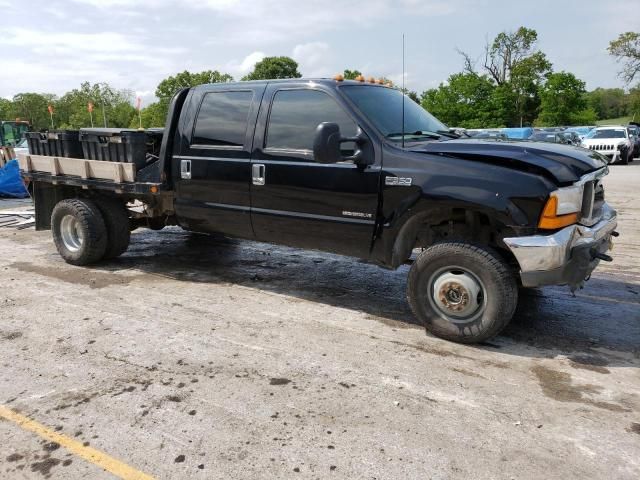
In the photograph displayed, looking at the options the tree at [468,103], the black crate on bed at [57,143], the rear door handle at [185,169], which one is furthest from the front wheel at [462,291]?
the tree at [468,103]

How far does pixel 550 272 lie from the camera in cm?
369

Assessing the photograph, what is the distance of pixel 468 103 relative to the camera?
1779 inches

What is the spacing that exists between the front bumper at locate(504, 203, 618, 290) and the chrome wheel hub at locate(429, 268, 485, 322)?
0.36 meters

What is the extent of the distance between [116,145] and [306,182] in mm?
→ 2551

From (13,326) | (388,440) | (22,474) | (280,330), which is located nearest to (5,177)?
(13,326)

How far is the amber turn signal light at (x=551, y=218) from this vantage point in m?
3.62

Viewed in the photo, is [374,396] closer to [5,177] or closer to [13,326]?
[13,326]

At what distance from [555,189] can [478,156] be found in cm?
58

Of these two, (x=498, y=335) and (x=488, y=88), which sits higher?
(x=488, y=88)

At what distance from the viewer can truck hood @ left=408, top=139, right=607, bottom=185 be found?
3.69m

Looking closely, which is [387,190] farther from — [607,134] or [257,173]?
[607,134]

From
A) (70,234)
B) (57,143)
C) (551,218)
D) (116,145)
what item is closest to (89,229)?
(70,234)

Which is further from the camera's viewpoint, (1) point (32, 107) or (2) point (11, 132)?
(1) point (32, 107)

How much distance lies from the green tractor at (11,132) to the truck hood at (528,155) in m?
25.8
